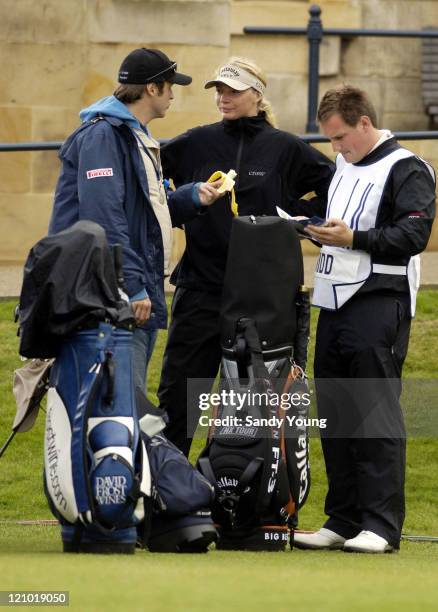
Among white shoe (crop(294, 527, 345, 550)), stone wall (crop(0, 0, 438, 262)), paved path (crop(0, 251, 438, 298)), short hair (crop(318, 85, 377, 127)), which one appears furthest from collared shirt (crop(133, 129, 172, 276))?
stone wall (crop(0, 0, 438, 262))

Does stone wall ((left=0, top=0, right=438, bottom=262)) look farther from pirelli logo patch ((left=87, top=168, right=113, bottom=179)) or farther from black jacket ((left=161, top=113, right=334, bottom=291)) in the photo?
pirelli logo patch ((left=87, top=168, right=113, bottom=179))

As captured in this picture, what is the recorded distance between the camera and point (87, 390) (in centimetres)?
637

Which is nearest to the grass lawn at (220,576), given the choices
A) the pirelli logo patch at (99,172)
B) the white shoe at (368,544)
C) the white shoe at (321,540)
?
the white shoe at (368,544)

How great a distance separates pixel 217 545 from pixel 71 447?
1.03m

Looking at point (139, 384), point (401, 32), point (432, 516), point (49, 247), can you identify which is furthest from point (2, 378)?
point (401, 32)

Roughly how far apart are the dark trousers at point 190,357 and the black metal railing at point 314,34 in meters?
5.79

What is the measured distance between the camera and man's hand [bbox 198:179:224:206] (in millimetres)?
7492

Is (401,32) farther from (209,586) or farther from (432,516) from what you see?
(209,586)

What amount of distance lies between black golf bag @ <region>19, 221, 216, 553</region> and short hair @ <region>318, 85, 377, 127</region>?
1.40 meters

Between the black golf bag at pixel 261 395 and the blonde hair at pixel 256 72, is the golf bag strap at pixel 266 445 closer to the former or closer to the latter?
the black golf bag at pixel 261 395

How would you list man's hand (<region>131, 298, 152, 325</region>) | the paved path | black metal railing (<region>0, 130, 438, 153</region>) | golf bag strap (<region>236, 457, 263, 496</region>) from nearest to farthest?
golf bag strap (<region>236, 457, 263, 496</region>) → man's hand (<region>131, 298, 152, 325</region>) → the paved path → black metal railing (<region>0, 130, 438, 153</region>)

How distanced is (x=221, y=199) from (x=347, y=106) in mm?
719

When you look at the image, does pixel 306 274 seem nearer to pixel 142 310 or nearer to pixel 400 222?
pixel 400 222

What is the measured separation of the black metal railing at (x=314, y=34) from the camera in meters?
13.5
